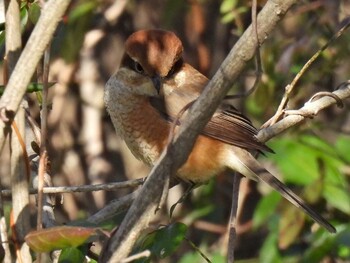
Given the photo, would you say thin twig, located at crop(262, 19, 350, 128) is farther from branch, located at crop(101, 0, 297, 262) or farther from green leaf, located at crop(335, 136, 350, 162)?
green leaf, located at crop(335, 136, 350, 162)

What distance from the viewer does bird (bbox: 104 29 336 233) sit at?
11.1 feet

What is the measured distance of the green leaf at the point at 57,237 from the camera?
5.44 ft

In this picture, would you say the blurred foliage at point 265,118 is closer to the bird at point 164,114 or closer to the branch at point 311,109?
the bird at point 164,114

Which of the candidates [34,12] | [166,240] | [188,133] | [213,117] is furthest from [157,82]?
[188,133]

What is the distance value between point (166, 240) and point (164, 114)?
57.0 inches

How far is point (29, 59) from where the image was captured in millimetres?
1594

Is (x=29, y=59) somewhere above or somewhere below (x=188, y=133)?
above

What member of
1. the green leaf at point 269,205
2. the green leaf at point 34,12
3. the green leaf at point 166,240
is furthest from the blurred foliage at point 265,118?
the green leaf at point 166,240

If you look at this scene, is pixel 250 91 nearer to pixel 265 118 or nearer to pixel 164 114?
pixel 164 114

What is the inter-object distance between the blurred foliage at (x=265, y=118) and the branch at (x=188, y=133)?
107cm

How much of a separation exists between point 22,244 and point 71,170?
3440mm

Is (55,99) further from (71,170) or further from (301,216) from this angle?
(301,216)

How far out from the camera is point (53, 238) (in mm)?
1671

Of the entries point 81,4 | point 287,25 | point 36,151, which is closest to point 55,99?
point 81,4
